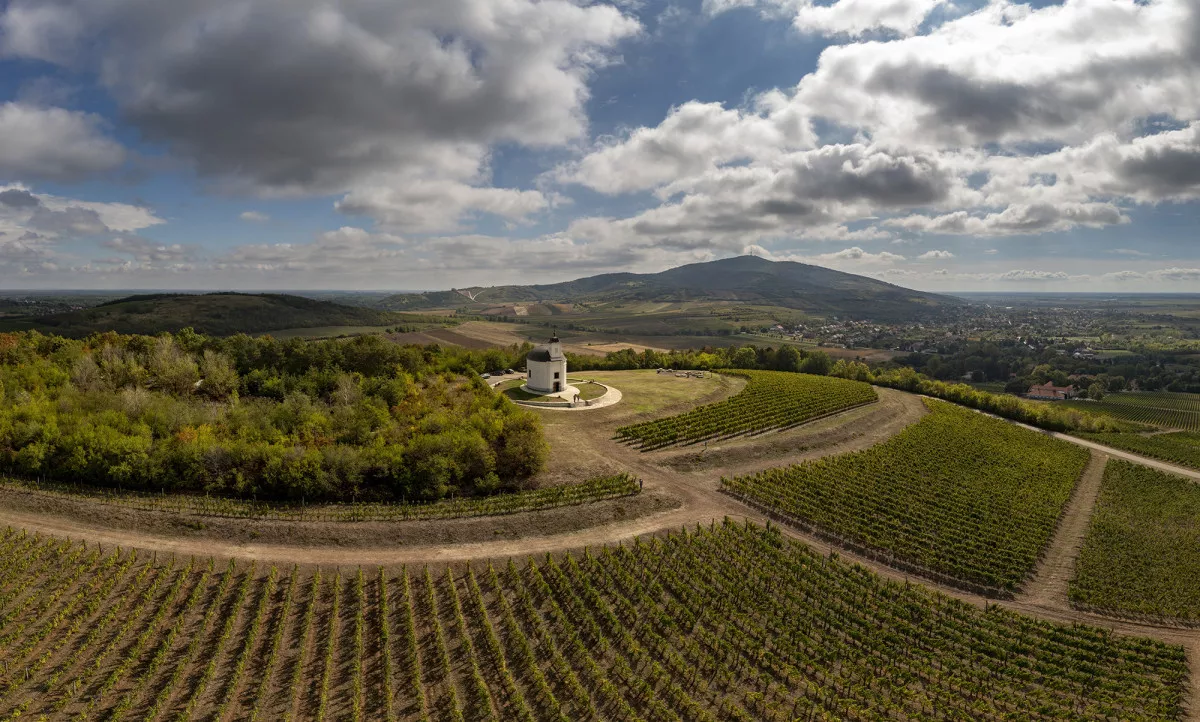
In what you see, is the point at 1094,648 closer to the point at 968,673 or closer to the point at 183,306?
the point at 968,673

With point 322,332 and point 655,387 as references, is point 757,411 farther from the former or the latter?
point 322,332

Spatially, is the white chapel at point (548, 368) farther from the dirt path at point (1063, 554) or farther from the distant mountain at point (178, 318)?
the distant mountain at point (178, 318)

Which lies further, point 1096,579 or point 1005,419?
point 1005,419

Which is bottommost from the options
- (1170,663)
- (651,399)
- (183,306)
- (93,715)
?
(1170,663)

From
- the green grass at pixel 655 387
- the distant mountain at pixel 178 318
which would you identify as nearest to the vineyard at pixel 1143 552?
the green grass at pixel 655 387

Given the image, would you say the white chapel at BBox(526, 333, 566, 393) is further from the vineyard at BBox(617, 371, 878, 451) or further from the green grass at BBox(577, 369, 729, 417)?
the vineyard at BBox(617, 371, 878, 451)

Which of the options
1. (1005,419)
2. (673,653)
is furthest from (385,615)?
(1005,419)
